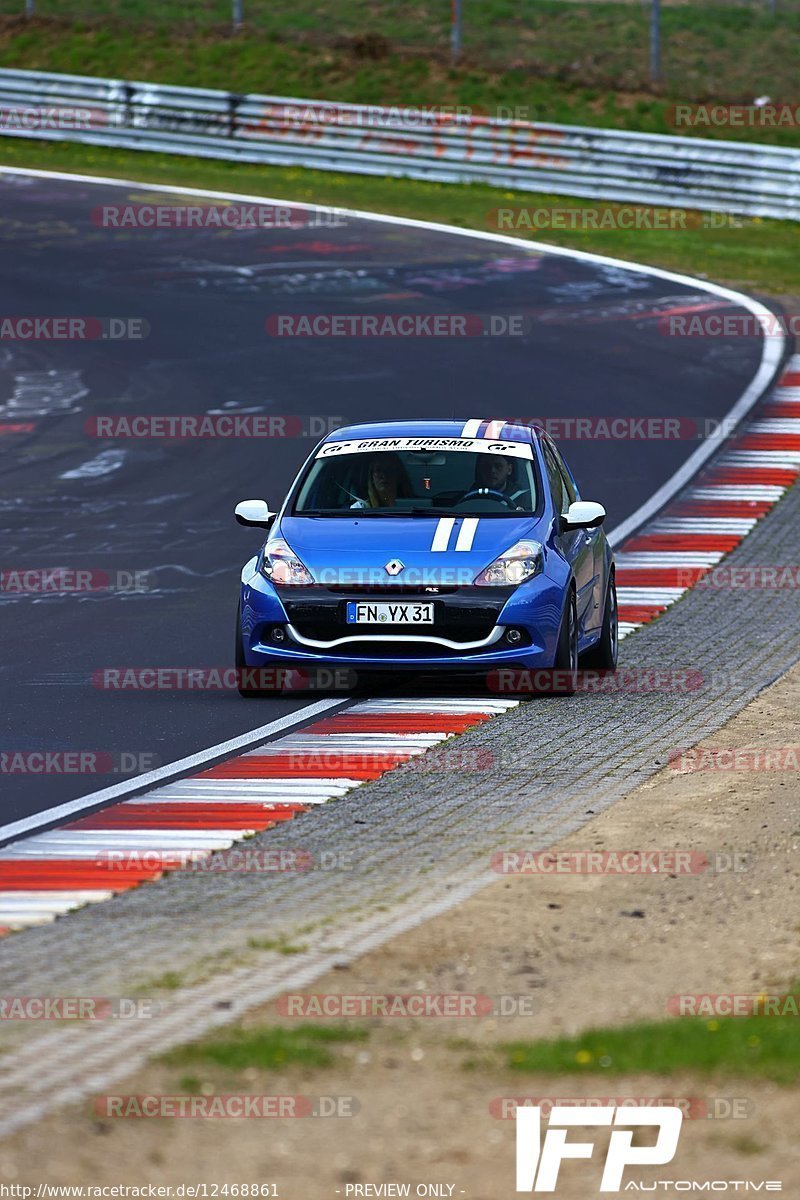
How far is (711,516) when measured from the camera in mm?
18812

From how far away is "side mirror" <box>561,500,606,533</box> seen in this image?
41.7 feet

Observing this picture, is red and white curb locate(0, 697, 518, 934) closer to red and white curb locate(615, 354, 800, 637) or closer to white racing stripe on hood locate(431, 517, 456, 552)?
white racing stripe on hood locate(431, 517, 456, 552)

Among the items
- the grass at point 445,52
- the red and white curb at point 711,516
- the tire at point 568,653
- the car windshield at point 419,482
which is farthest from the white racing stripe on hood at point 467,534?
the grass at point 445,52

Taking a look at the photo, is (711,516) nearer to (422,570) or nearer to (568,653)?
(568,653)

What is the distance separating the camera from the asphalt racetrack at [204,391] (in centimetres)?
1303

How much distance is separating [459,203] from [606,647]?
22.1m

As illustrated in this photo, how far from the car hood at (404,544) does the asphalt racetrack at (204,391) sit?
0.91 m

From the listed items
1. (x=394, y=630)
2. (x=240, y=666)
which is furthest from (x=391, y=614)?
(x=240, y=666)

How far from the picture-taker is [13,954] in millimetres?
7418

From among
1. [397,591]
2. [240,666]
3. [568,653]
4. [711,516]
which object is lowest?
[711,516]

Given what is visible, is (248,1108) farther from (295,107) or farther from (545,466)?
(295,107)

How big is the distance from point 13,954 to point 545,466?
6684 millimetres

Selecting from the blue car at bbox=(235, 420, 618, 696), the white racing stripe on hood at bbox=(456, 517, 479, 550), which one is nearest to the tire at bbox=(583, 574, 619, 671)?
the blue car at bbox=(235, 420, 618, 696)

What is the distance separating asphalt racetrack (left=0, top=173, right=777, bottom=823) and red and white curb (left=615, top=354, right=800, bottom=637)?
0.53 m
